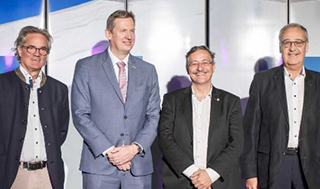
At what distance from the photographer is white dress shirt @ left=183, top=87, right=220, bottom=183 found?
2.86 m

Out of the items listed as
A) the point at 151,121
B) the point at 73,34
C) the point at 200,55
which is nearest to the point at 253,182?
the point at 151,121

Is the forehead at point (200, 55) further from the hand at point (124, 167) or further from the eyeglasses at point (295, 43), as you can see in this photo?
the hand at point (124, 167)

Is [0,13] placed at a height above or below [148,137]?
above

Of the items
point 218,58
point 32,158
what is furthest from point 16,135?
point 218,58

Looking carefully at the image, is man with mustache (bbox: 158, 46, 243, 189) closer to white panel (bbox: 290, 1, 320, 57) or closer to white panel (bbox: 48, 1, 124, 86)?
white panel (bbox: 48, 1, 124, 86)

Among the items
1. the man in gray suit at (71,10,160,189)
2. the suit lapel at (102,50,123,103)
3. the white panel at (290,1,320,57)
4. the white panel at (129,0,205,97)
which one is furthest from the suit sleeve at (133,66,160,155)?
the white panel at (290,1,320,57)

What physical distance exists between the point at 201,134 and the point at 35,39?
4.53ft

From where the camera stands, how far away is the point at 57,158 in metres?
3.03

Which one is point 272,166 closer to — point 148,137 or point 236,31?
point 148,137

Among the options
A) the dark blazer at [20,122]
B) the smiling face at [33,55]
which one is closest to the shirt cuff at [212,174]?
the dark blazer at [20,122]

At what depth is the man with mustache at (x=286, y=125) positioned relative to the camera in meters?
2.96

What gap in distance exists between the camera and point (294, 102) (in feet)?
9.88

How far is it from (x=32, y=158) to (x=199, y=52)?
141 centimetres

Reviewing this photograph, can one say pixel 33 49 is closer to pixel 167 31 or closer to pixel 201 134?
pixel 201 134
